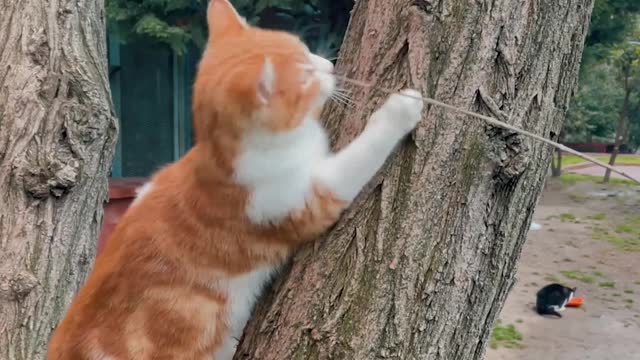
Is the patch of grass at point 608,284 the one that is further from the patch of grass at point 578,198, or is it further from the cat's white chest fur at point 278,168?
the cat's white chest fur at point 278,168

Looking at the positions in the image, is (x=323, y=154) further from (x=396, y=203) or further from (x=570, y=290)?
(x=570, y=290)

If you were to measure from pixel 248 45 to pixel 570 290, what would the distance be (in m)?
5.37

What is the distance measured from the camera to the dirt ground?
533 centimetres

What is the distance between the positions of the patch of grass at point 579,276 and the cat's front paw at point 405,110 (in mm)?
6456

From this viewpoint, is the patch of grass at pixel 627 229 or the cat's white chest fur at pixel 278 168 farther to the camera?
the patch of grass at pixel 627 229

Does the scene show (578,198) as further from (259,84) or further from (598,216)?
(259,84)

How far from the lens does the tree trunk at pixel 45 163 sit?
201 cm

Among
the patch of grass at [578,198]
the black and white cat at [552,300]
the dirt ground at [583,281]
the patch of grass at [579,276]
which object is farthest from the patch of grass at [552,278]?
the patch of grass at [578,198]

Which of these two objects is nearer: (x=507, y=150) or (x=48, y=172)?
(x=507, y=150)

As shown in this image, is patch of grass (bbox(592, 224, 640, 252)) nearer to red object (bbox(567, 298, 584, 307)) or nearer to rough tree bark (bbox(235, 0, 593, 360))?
red object (bbox(567, 298, 584, 307))

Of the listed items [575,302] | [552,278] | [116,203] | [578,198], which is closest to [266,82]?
[116,203]

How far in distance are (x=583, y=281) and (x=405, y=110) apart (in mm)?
6484

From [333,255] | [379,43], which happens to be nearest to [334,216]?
[333,255]

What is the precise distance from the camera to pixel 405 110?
3.77 ft
